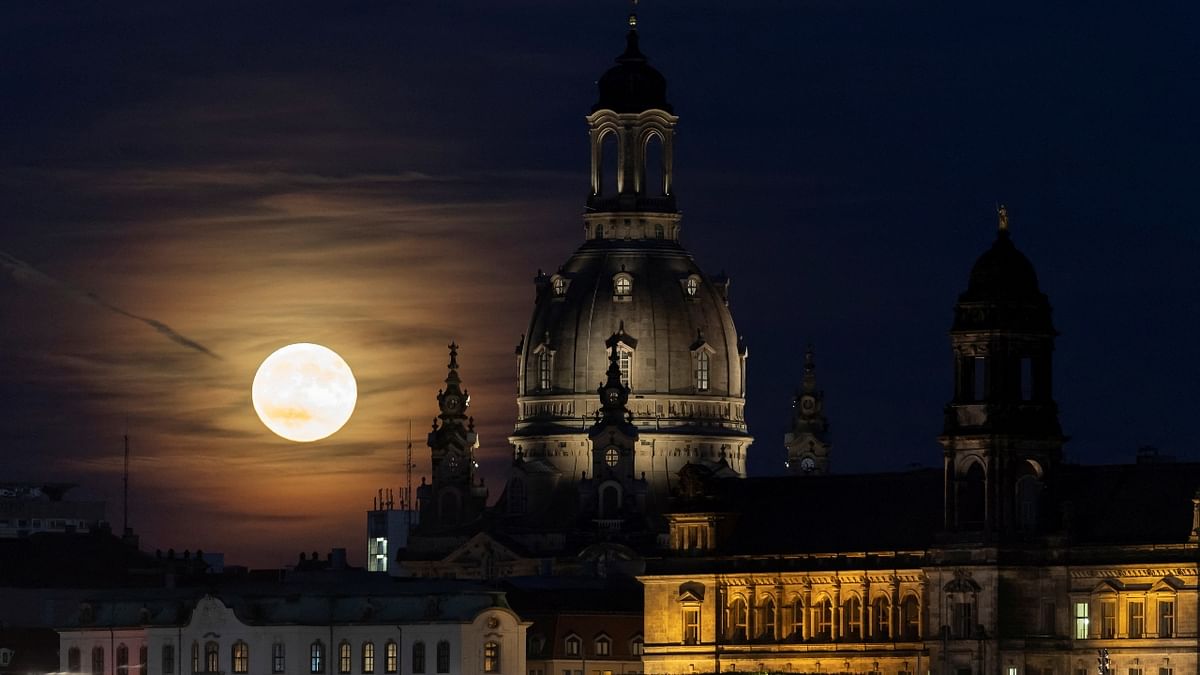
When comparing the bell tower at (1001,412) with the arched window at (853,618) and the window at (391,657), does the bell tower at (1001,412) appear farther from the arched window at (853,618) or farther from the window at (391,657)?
the window at (391,657)

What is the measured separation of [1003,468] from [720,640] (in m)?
19.5

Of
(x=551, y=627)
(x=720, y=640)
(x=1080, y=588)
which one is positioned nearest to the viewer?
(x=1080, y=588)

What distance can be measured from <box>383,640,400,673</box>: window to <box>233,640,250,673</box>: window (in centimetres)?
719

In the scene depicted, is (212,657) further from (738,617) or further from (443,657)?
(738,617)

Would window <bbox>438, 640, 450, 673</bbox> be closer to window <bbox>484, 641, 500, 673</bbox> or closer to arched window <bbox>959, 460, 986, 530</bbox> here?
window <bbox>484, 641, 500, 673</bbox>

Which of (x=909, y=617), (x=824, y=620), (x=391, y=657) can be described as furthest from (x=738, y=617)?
(x=391, y=657)

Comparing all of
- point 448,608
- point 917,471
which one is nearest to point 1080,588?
point 917,471

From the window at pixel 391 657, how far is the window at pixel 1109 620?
35999mm

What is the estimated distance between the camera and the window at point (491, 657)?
188 m

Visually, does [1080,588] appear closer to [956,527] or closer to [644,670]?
[956,527]

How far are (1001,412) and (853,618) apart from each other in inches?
554

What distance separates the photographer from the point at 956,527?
6865 inches

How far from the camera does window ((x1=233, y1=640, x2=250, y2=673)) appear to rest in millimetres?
190750

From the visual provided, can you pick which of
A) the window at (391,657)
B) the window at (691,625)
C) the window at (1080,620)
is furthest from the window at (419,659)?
the window at (1080,620)
